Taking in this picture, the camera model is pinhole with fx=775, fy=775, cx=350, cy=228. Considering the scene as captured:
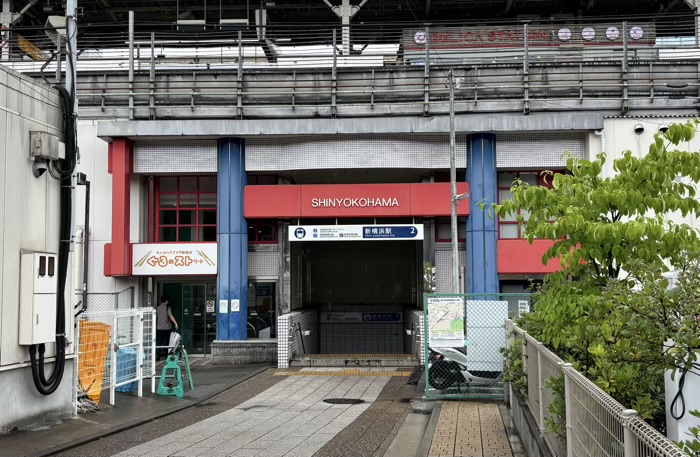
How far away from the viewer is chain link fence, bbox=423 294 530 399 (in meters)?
14.6

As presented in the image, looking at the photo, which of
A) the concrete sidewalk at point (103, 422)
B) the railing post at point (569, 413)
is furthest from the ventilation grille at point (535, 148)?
the railing post at point (569, 413)

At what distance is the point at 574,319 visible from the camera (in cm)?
786

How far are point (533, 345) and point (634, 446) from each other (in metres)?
5.19

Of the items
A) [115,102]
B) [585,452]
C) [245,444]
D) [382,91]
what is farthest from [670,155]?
[115,102]

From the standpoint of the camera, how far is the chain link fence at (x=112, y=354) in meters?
13.1

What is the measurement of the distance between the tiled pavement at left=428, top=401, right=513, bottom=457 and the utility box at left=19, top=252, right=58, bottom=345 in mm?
5942

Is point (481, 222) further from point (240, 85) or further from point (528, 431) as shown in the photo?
point (528, 431)

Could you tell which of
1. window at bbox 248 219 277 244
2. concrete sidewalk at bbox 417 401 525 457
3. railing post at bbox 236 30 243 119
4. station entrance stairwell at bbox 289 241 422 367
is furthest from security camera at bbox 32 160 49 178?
station entrance stairwell at bbox 289 241 422 367

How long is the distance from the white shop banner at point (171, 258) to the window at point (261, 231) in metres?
1.57

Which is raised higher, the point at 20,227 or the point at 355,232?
the point at 355,232

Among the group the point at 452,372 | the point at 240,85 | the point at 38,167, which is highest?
the point at 240,85

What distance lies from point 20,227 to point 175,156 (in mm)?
12130

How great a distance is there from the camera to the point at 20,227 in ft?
37.7

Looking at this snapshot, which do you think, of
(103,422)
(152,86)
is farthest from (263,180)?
(103,422)
